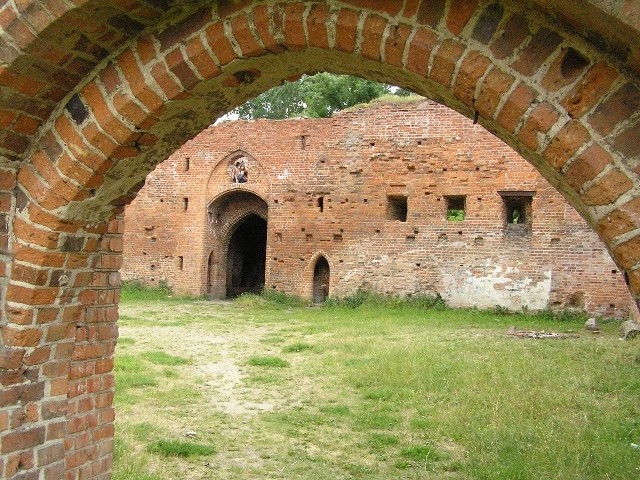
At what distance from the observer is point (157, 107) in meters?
2.61

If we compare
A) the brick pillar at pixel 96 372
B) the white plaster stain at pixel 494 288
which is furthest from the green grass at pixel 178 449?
the white plaster stain at pixel 494 288

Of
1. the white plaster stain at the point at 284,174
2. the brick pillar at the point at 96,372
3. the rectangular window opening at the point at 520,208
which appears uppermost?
the white plaster stain at the point at 284,174

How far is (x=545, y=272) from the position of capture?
13.3m

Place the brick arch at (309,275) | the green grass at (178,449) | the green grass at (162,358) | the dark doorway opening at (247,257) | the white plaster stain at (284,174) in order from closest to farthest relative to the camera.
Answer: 1. the green grass at (178,449)
2. the green grass at (162,358)
3. the brick arch at (309,275)
4. the white plaster stain at (284,174)
5. the dark doorway opening at (247,257)

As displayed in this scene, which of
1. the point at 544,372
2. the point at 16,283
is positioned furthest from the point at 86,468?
the point at 544,372

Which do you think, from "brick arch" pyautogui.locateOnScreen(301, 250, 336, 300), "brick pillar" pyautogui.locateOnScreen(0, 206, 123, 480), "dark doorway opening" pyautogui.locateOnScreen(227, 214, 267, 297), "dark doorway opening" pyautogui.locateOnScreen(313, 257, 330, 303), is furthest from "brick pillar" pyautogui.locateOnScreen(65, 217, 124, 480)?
"dark doorway opening" pyautogui.locateOnScreen(227, 214, 267, 297)

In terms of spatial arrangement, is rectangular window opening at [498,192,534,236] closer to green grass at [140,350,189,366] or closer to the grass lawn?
the grass lawn

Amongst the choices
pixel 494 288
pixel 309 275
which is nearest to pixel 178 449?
pixel 494 288

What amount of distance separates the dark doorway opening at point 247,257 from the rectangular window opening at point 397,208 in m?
5.17

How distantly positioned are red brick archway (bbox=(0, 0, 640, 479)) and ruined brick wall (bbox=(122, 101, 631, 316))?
1156cm

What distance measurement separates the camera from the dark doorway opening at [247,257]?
63.2 feet

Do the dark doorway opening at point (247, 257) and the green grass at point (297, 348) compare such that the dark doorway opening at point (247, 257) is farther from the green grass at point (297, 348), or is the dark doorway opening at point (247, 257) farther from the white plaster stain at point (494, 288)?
the green grass at point (297, 348)

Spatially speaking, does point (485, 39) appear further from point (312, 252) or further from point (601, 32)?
point (312, 252)

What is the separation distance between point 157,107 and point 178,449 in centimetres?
330
